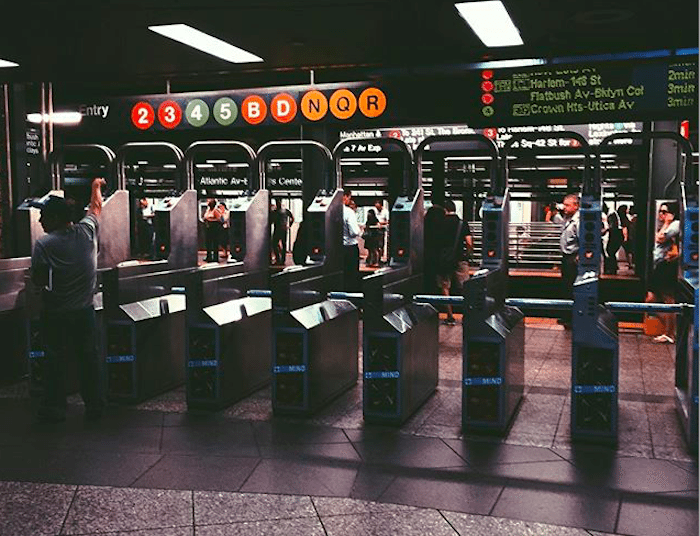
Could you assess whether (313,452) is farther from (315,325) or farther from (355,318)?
(355,318)

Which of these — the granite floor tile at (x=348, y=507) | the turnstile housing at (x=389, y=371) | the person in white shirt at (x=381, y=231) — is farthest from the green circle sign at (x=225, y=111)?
the granite floor tile at (x=348, y=507)

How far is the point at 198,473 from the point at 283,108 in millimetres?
5524

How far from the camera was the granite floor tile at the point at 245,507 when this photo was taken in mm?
3842

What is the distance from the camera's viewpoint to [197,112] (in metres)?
9.39

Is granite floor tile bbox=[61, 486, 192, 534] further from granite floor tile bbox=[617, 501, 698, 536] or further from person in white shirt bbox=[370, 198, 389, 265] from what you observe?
person in white shirt bbox=[370, 198, 389, 265]

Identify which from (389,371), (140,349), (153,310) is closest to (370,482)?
(389,371)

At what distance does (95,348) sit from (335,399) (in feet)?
6.01

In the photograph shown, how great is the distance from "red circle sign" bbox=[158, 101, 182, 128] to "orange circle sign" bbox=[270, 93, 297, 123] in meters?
1.21

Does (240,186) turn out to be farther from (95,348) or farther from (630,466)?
(630,466)

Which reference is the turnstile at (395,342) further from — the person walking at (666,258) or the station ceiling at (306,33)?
the person walking at (666,258)

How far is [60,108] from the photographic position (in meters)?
10.0

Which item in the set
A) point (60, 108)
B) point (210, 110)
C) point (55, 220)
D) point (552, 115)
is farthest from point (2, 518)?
point (60, 108)

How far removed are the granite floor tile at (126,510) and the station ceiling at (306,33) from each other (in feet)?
10.5

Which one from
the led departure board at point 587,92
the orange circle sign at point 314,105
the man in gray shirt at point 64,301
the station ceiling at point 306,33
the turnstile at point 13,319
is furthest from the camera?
the orange circle sign at point 314,105
